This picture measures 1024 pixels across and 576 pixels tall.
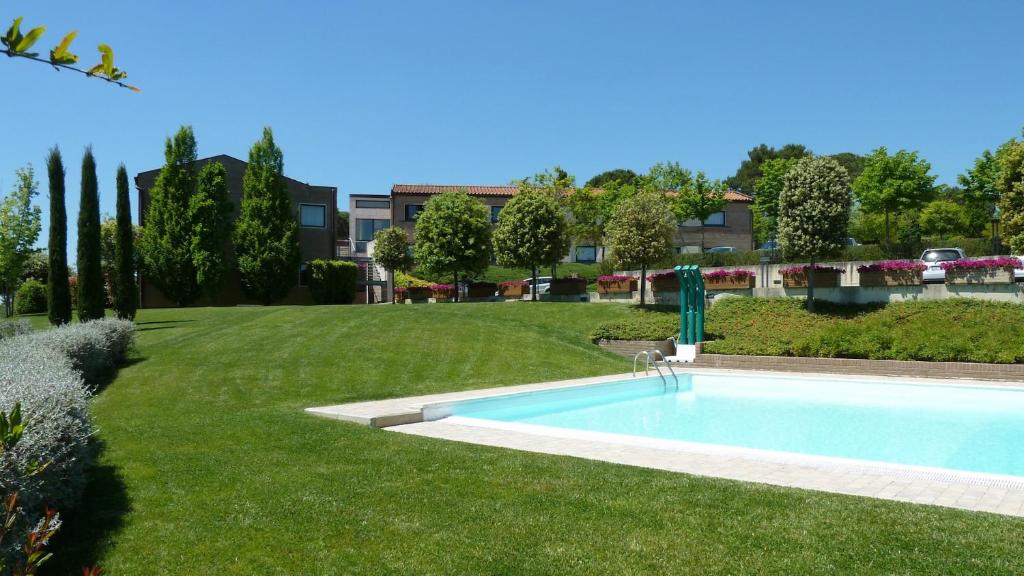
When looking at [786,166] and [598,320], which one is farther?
[786,166]

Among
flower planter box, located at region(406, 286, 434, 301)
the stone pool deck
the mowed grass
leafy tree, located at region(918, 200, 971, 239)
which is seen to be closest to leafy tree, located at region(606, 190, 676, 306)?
flower planter box, located at region(406, 286, 434, 301)

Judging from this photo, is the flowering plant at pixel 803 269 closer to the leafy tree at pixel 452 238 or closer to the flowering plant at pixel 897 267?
the flowering plant at pixel 897 267

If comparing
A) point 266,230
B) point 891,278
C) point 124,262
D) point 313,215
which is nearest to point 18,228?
point 124,262

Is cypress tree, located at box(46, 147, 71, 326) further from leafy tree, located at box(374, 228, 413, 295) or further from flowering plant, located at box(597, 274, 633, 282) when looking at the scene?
flowering plant, located at box(597, 274, 633, 282)

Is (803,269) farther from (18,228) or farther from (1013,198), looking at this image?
(18,228)

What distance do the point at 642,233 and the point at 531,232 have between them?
19.1 ft

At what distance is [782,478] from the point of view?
7250 mm

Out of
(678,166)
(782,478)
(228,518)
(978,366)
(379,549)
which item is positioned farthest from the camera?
(678,166)

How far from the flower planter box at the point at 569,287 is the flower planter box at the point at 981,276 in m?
15.2

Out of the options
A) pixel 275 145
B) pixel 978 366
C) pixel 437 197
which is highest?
pixel 275 145

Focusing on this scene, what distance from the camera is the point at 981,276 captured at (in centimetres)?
2153

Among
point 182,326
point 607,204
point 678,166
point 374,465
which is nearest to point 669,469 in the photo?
point 374,465

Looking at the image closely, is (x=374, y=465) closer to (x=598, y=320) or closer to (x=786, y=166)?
(x=598, y=320)

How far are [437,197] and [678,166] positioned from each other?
22879 millimetres
